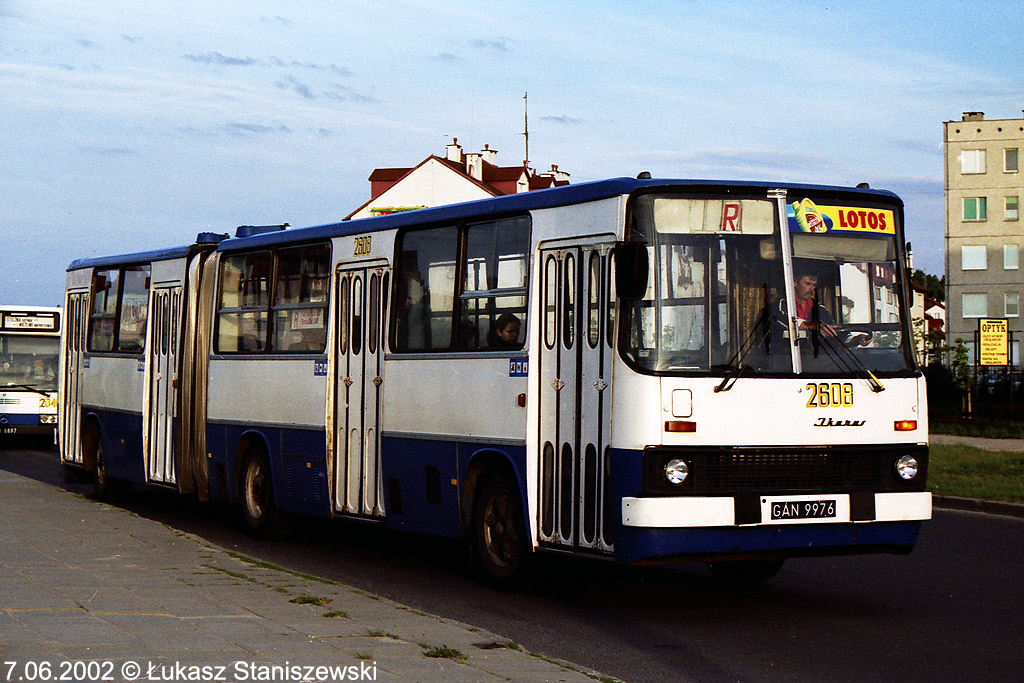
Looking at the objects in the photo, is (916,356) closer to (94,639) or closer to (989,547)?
(989,547)

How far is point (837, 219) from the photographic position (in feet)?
34.2

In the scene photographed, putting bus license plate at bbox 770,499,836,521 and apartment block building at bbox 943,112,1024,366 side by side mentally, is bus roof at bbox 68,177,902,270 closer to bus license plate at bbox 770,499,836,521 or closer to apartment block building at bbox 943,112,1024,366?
bus license plate at bbox 770,499,836,521

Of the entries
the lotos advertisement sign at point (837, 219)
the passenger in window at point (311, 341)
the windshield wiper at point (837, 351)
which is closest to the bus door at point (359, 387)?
the passenger in window at point (311, 341)

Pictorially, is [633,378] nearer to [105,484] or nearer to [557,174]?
[105,484]

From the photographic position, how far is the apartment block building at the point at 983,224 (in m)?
85.6

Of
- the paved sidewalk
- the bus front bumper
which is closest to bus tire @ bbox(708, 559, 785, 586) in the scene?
the bus front bumper

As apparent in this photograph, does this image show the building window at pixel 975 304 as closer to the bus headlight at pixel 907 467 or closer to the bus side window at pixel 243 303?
the bus side window at pixel 243 303

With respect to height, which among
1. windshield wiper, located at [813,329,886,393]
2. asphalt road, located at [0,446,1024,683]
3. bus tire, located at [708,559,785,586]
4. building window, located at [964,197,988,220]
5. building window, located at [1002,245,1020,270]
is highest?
building window, located at [964,197,988,220]

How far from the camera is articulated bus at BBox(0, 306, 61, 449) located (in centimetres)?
3203

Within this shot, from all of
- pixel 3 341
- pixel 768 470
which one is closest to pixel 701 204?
pixel 768 470

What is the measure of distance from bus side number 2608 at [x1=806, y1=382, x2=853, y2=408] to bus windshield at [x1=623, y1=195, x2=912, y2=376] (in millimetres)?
111

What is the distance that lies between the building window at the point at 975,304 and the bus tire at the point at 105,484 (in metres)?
74.3

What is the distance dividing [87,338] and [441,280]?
909 centimetres

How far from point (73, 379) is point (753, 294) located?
41.1 feet
